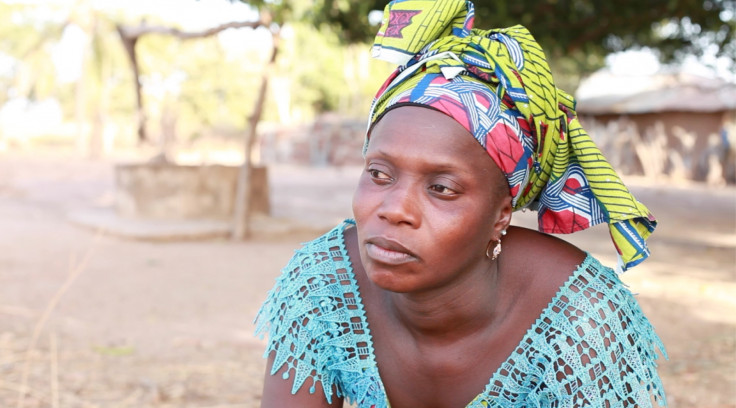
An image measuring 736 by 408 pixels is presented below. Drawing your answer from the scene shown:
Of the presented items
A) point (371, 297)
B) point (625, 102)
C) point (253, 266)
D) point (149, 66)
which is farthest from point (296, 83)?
point (371, 297)

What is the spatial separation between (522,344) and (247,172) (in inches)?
260

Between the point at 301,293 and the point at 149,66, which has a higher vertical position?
the point at 149,66

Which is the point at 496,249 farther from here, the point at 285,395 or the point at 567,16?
the point at 567,16

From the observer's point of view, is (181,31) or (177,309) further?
(181,31)

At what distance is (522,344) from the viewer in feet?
5.14

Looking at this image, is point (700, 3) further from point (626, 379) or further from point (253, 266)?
point (626, 379)

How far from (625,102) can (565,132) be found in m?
18.5

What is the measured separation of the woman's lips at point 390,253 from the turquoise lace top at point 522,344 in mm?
308

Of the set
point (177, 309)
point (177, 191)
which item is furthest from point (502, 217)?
point (177, 191)

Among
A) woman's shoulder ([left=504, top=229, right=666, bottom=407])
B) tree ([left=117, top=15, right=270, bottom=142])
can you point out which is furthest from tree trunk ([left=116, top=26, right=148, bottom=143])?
woman's shoulder ([left=504, top=229, right=666, bottom=407])

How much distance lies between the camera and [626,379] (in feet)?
4.98

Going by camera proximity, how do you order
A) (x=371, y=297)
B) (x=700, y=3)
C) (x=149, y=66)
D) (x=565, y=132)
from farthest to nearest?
1. (x=149, y=66)
2. (x=700, y=3)
3. (x=371, y=297)
4. (x=565, y=132)

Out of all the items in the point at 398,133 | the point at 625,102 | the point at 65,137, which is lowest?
the point at 65,137

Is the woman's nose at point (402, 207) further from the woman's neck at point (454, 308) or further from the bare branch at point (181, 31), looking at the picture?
the bare branch at point (181, 31)
